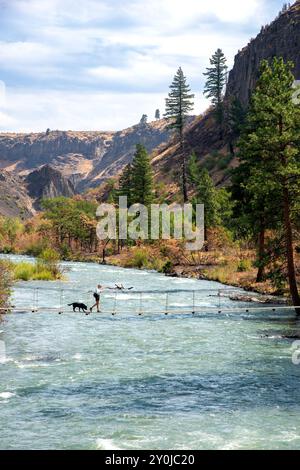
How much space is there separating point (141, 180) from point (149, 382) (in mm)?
74841

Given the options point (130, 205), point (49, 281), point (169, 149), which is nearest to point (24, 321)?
point (49, 281)

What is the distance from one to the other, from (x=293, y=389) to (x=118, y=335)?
10.1m

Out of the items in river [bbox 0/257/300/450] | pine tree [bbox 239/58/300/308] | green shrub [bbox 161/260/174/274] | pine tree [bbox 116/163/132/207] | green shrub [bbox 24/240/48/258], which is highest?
pine tree [bbox 116/163/132/207]

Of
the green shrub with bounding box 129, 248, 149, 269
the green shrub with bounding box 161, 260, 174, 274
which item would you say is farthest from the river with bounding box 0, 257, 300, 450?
the green shrub with bounding box 129, 248, 149, 269

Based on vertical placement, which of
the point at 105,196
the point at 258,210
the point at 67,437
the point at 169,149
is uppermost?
the point at 169,149

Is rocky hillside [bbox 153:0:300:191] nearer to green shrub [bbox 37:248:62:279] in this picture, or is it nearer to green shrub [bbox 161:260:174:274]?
green shrub [bbox 161:260:174:274]

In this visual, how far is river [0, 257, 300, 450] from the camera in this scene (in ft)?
46.2

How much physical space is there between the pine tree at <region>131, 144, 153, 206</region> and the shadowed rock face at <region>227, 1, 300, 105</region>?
30428 mm

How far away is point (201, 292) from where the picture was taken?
1619 inches

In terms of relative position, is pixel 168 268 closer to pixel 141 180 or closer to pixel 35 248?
pixel 35 248

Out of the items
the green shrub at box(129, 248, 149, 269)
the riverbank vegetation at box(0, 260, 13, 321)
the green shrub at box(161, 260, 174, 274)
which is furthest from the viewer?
the green shrub at box(129, 248, 149, 269)

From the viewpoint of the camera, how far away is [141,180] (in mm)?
92375

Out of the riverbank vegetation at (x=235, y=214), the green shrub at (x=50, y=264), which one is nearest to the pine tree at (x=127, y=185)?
the riverbank vegetation at (x=235, y=214)

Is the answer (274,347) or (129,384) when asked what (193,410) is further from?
(274,347)
